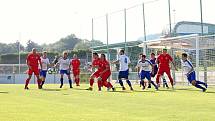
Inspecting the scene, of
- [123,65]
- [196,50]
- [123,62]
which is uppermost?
[196,50]

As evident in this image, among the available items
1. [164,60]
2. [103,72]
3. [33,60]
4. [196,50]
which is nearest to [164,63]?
[164,60]

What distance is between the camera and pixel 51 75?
49500 millimetres

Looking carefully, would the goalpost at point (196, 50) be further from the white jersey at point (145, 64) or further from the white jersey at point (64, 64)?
the white jersey at point (64, 64)

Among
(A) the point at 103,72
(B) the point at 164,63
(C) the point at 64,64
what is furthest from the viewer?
(C) the point at 64,64

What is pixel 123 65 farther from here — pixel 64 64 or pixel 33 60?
pixel 64 64

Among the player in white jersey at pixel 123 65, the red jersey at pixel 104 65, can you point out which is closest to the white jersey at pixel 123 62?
the player in white jersey at pixel 123 65

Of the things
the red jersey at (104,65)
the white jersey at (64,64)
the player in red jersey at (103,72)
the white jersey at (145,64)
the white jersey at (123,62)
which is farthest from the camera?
the white jersey at (64,64)

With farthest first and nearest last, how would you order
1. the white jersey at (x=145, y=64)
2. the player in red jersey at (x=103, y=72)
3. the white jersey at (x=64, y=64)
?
the white jersey at (x=64, y=64) < the white jersey at (x=145, y=64) < the player in red jersey at (x=103, y=72)

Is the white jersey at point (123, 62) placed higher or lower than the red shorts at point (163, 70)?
higher

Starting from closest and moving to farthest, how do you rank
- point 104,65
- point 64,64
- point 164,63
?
point 104,65 < point 164,63 < point 64,64

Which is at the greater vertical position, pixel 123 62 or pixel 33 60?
pixel 33 60

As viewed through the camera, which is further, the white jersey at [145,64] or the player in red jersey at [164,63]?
the white jersey at [145,64]

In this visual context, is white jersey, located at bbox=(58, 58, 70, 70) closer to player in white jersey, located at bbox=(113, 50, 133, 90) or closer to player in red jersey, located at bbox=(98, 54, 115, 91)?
player in red jersey, located at bbox=(98, 54, 115, 91)

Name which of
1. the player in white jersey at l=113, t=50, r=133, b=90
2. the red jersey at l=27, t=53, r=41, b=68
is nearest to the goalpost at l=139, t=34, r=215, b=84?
the player in white jersey at l=113, t=50, r=133, b=90
